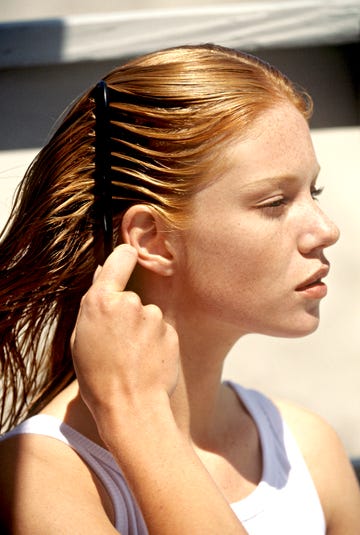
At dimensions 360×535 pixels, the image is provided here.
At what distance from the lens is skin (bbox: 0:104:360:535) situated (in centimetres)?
161

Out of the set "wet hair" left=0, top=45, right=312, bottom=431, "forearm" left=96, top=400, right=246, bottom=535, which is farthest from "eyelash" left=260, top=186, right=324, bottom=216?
"forearm" left=96, top=400, right=246, bottom=535

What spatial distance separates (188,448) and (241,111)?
24.3 inches

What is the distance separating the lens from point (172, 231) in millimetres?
1830

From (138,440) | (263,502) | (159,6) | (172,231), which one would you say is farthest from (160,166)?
(159,6)

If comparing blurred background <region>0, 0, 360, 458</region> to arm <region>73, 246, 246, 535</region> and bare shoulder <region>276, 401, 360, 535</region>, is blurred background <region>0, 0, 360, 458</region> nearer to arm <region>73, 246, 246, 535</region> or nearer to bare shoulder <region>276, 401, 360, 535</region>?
bare shoulder <region>276, 401, 360, 535</region>

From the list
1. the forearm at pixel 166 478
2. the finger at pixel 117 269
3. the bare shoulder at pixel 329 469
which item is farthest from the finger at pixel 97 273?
the bare shoulder at pixel 329 469

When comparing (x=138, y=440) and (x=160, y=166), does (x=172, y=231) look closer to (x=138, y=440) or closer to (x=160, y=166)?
(x=160, y=166)

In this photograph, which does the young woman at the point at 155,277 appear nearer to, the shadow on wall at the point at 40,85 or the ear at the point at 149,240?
the ear at the point at 149,240

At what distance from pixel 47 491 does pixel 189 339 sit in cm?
42

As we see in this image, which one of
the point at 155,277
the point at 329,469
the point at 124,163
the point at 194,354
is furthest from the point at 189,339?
the point at 329,469

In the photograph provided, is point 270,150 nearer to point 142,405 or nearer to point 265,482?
point 142,405

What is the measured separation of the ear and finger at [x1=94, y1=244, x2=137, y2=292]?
3.3 inches

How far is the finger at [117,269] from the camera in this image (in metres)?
1.70

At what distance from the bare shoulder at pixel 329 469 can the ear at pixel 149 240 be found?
0.55m
